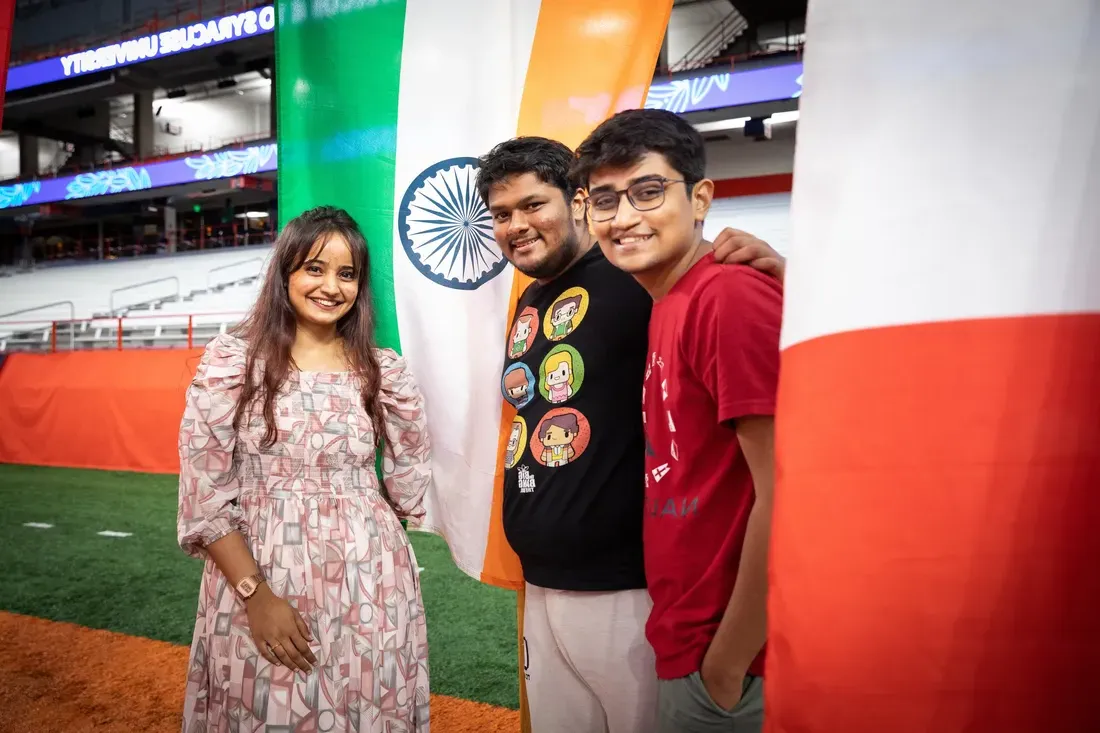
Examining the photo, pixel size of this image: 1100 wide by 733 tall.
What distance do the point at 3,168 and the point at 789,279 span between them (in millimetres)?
30054

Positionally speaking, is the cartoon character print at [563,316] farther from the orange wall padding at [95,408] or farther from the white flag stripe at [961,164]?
the orange wall padding at [95,408]

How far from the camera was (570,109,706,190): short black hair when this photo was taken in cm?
122

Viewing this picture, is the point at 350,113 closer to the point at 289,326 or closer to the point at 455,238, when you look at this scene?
the point at 455,238

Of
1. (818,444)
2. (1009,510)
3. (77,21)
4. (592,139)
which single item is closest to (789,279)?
(818,444)

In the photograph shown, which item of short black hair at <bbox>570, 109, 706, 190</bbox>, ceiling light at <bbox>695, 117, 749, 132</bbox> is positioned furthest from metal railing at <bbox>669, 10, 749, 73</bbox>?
short black hair at <bbox>570, 109, 706, 190</bbox>

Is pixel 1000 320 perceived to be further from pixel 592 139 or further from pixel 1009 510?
pixel 592 139

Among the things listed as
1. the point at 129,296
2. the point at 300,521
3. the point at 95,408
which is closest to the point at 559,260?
the point at 300,521

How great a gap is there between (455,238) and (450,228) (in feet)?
0.09

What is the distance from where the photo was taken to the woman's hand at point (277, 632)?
5.12 feet

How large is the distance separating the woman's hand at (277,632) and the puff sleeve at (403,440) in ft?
1.23

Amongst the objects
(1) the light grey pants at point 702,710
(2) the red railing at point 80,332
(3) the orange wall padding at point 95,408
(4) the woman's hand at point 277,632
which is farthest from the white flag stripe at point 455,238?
(2) the red railing at point 80,332

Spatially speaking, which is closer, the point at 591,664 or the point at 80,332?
the point at 591,664

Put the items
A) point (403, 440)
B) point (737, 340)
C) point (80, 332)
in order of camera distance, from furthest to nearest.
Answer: point (80, 332) < point (403, 440) < point (737, 340)

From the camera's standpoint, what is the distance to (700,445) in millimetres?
1188
